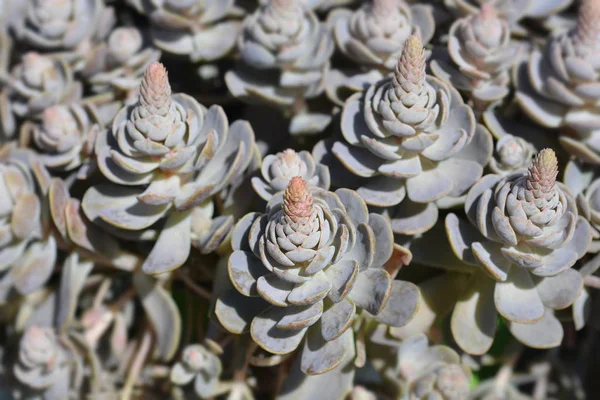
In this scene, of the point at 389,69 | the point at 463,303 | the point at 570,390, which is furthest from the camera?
the point at 570,390

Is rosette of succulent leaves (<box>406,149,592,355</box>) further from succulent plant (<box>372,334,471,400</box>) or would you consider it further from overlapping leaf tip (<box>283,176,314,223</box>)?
overlapping leaf tip (<box>283,176,314,223</box>)

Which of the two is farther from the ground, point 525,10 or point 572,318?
point 525,10

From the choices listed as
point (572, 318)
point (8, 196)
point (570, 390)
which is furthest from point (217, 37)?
Answer: point (570, 390)

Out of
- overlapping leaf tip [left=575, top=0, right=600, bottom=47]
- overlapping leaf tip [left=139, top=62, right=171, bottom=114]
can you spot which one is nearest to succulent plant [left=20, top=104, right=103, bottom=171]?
overlapping leaf tip [left=139, top=62, right=171, bottom=114]

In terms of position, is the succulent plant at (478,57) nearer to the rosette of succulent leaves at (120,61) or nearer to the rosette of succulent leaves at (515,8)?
the rosette of succulent leaves at (515,8)

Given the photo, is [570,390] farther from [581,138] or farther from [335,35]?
[335,35]

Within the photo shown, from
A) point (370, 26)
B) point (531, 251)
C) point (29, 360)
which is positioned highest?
point (370, 26)
